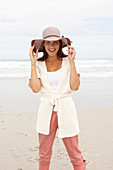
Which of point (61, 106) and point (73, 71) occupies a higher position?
point (73, 71)

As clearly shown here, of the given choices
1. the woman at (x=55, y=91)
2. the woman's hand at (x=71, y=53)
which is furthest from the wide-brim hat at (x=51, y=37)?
the woman's hand at (x=71, y=53)

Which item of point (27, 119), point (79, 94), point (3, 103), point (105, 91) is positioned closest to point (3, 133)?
point (27, 119)

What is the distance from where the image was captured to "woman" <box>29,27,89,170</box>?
8.36 feet

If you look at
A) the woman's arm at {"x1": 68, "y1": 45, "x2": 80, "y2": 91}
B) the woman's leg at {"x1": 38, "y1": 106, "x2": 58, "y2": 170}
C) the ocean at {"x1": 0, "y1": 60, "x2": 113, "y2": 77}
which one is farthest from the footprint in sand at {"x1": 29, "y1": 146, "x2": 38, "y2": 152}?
the ocean at {"x1": 0, "y1": 60, "x2": 113, "y2": 77}

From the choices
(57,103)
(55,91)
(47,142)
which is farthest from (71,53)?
(47,142)

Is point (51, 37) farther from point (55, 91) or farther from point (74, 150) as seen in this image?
point (74, 150)

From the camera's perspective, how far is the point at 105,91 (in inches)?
364

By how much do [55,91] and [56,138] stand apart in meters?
2.23

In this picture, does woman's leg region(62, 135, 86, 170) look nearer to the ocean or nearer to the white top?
the white top

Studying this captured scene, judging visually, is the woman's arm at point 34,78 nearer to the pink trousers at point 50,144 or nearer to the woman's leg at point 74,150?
the pink trousers at point 50,144

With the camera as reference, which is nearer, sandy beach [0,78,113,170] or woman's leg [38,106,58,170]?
woman's leg [38,106,58,170]

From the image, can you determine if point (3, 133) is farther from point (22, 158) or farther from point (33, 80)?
point (33, 80)

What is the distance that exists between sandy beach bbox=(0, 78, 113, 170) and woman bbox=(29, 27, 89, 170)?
1.17 metres

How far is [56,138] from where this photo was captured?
462 centimetres
